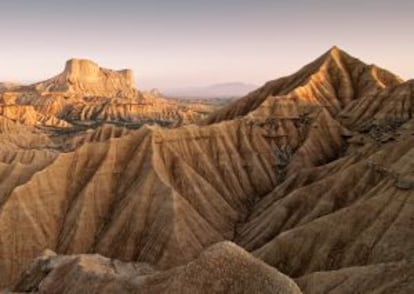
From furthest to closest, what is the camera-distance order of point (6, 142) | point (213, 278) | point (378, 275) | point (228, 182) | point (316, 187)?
point (6, 142)
point (228, 182)
point (316, 187)
point (378, 275)
point (213, 278)

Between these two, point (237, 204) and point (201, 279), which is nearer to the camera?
point (201, 279)

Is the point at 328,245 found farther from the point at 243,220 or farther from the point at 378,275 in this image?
the point at 243,220

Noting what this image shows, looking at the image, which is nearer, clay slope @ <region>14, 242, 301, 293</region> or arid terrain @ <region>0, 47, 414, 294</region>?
clay slope @ <region>14, 242, 301, 293</region>

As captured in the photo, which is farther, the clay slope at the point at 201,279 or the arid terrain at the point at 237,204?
the arid terrain at the point at 237,204

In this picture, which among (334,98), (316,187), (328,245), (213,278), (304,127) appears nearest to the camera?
(213,278)

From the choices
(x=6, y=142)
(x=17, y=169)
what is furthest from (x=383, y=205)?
(x=6, y=142)

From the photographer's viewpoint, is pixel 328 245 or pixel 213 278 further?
pixel 328 245

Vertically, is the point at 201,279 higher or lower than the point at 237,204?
higher

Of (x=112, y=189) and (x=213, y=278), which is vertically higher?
(x=213, y=278)
